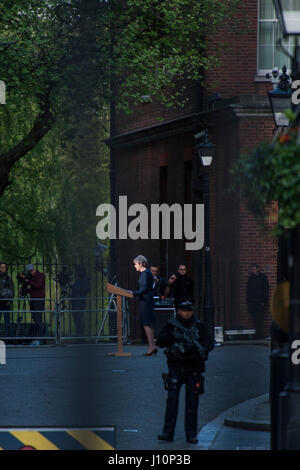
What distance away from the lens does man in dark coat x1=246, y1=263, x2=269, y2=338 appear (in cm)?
2334

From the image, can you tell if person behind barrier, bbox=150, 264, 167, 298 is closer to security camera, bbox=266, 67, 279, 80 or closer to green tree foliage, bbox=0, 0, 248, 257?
green tree foliage, bbox=0, 0, 248, 257

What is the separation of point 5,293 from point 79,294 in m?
20.4

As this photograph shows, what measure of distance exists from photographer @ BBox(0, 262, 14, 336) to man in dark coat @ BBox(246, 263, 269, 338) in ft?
17.9

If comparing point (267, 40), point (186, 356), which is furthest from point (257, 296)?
point (186, 356)

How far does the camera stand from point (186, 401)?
377 inches

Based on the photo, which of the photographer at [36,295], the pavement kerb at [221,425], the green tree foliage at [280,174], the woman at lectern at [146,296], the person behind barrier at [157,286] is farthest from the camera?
the person behind barrier at [157,286]

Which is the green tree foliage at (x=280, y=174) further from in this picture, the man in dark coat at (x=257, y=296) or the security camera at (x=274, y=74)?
the man in dark coat at (x=257, y=296)

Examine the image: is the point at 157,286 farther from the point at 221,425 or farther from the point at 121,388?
the point at 221,425

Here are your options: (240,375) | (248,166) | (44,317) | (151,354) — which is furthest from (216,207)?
(248,166)

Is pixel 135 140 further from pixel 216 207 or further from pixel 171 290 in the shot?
pixel 171 290

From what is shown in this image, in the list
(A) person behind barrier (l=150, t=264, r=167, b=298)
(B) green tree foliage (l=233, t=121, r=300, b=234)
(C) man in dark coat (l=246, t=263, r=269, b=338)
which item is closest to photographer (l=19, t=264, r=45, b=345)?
(A) person behind barrier (l=150, t=264, r=167, b=298)

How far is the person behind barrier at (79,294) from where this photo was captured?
2.24 metres

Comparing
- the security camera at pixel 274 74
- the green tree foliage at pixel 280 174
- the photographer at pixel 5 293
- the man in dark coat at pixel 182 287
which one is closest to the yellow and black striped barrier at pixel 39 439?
the green tree foliage at pixel 280 174

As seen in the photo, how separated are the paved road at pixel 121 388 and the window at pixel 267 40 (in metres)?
7.57
